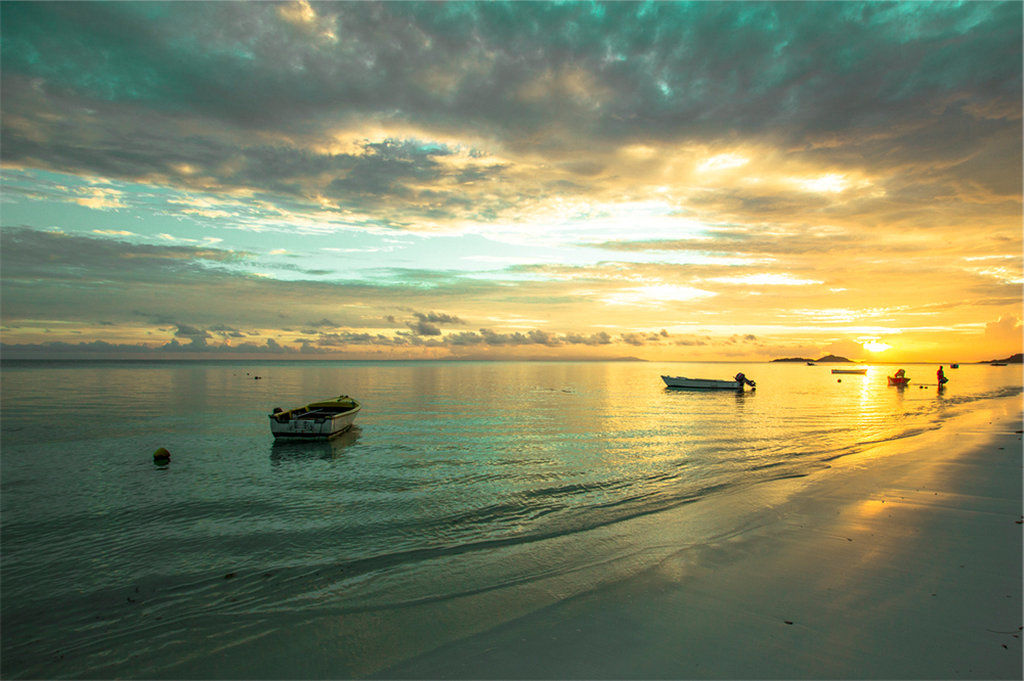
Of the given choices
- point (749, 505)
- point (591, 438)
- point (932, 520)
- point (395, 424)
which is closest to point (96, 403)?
point (395, 424)

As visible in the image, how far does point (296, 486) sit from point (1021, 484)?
25.4 m

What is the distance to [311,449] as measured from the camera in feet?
91.4

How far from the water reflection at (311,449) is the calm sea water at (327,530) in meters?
0.27

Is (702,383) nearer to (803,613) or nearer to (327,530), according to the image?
(327,530)

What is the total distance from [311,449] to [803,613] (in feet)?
84.9

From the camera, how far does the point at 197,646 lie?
26.6ft

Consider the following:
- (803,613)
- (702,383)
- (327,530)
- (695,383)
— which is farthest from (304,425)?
(702,383)

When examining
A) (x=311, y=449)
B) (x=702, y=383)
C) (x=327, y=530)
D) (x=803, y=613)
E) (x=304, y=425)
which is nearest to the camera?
(x=803, y=613)

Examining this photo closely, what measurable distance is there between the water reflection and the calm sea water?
267 millimetres

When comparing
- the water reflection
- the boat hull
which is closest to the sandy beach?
the water reflection

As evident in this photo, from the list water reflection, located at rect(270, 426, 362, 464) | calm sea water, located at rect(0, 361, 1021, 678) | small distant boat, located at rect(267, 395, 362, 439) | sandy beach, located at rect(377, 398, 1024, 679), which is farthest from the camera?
small distant boat, located at rect(267, 395, 362, 439)

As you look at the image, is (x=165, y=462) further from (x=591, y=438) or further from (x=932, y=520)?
(x=932, y=520)

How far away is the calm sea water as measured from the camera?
8258 millimetres

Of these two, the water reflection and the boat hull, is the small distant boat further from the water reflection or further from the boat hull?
the boat hull
